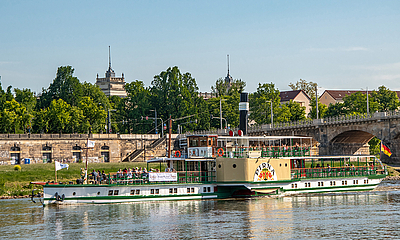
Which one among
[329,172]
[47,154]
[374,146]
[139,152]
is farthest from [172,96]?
[329,172]

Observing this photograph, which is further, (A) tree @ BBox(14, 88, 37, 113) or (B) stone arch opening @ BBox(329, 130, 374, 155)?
(A) tree @ BBox(14, 88, 37, 113)

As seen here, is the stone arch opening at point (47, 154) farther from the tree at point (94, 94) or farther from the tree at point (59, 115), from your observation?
the tree at point (94, 94)

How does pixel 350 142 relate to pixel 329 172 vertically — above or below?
above

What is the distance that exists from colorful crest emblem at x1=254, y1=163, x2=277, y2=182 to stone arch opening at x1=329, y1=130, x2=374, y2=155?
49.0m

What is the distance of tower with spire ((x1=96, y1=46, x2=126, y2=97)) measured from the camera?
174m

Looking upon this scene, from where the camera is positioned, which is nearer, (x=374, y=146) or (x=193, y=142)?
(x=193, y=142)

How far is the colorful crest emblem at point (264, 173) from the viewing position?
151ft

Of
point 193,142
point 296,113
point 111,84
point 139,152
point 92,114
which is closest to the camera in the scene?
point 193,142

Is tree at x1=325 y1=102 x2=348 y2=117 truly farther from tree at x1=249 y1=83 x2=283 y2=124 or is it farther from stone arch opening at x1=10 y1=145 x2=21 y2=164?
stone arch opening at x1=10 y1=145 x2=21 y2=164

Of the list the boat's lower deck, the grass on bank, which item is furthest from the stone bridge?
the boat's lower deck

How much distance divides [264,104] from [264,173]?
68576 millimetres

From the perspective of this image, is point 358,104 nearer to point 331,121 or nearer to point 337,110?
point 337,110

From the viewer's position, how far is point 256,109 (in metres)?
115

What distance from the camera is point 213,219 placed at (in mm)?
35594
